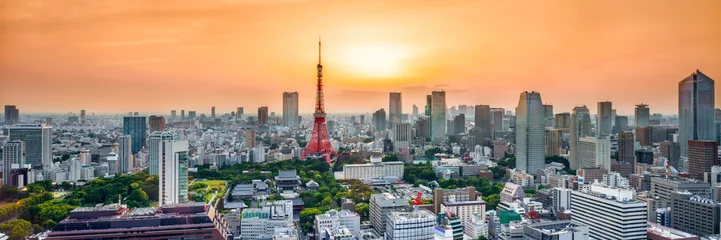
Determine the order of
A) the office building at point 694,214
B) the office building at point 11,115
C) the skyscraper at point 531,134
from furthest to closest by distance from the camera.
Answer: the skyscraper at point 531,134 < the office building at point 11,115 < the office building at point 694,214

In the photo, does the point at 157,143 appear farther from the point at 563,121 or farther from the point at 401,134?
the point at 563,121

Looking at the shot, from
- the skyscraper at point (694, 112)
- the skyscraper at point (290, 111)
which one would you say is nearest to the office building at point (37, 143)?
the skyscraper at point (290, 111)

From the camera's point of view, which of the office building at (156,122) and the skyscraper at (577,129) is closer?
the office building at (156,122)

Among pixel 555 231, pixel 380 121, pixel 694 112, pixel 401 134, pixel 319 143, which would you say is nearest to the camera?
pixel 555 231

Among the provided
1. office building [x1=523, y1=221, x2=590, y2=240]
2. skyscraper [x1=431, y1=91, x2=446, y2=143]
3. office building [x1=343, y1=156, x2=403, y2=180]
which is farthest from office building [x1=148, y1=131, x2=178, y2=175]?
skyscraper [x1=431, y1=91, x2=446, y2=143]

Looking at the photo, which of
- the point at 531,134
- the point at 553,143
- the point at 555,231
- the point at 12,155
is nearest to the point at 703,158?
the point at 531,134

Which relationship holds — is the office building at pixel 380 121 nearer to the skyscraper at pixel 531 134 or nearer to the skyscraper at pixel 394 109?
the skyscraper at pixel 394 109
